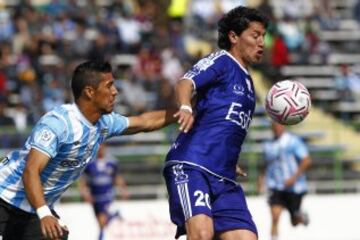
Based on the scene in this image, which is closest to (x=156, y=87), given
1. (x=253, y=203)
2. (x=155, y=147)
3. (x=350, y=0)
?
(x=155, y=147)

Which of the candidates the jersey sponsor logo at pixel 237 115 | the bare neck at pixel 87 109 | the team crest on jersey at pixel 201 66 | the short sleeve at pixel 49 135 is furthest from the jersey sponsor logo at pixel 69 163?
the jersey sponsor logo at pixel 237 115

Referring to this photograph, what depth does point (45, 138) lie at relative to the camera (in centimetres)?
751

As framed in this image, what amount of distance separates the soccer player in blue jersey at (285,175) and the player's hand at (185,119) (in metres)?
7.62

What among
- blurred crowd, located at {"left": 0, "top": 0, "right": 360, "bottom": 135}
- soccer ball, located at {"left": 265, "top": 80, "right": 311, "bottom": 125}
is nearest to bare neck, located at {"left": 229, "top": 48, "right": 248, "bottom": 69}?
soccer ball, located at {"left": 265, "top": 80, "right": 311, "bottom": 125}

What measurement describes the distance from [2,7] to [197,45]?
12.9 feet

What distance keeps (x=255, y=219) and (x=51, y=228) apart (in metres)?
Result: 10.6

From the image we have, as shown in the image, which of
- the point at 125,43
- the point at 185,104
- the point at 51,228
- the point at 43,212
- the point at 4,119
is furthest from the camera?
the point at 125,43

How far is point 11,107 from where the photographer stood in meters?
18.8

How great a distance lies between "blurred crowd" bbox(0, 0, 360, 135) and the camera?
1908 centimetres

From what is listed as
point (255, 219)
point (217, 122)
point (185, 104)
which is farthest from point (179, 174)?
point (255, 219)

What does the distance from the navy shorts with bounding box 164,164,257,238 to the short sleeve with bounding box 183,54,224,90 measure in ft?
2.09

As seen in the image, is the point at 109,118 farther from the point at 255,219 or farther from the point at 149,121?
the point at 255,219

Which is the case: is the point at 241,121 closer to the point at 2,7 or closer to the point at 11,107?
the point at 11,107

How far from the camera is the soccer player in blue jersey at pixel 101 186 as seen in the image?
16.1 m
